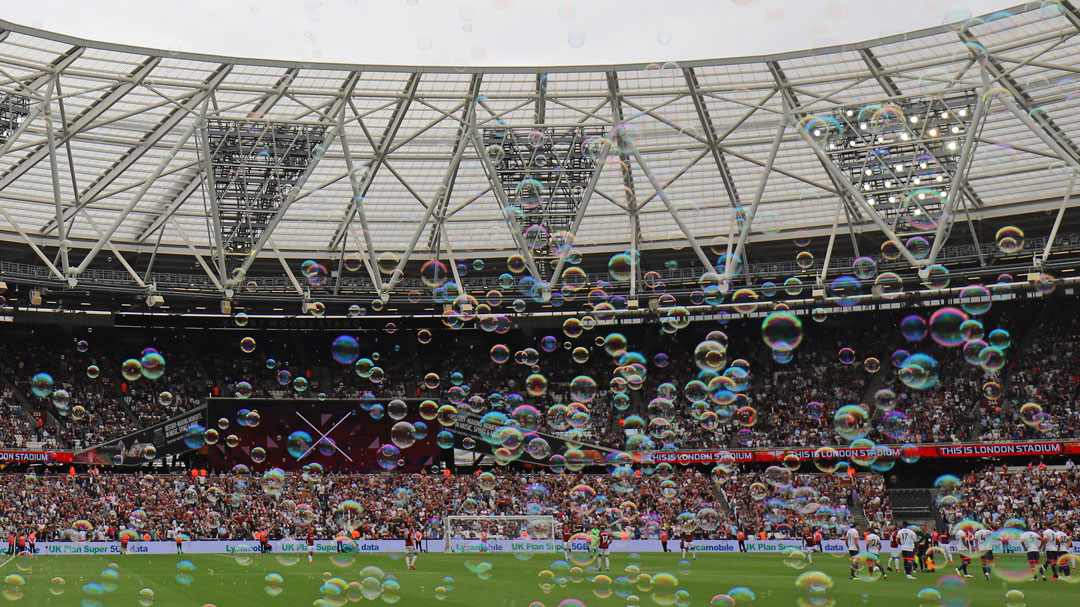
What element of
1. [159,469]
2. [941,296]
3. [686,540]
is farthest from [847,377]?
[159,469]

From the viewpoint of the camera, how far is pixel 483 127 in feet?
148

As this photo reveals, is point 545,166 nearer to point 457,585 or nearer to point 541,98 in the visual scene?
point 541,98

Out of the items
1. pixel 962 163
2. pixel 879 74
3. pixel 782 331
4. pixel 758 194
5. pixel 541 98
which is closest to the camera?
pixel 782 331

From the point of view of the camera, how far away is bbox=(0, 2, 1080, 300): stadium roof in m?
39.3

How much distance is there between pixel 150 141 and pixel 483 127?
46.3 feet

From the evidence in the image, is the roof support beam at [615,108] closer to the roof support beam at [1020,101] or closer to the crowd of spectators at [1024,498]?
the roof support beam at [1020,101]

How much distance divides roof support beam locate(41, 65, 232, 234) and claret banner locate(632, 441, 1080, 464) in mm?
24455

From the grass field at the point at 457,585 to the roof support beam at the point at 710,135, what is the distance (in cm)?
1747

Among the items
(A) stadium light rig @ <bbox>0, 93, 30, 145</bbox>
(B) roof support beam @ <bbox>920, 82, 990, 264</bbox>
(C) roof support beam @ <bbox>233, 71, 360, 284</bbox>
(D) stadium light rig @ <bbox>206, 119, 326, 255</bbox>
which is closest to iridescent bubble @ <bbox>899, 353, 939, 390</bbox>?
(B) roof support beam @ <bbox>920, 82, 990, 264</bbox>

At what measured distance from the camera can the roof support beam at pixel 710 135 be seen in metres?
42.9

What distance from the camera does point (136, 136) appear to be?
152ft

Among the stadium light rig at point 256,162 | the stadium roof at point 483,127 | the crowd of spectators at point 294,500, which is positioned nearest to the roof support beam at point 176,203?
the stadium roof at point 483,127

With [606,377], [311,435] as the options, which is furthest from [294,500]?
[606,377]

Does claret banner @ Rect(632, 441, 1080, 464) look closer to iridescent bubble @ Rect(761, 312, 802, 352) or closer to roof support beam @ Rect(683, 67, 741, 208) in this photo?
roof support beam @ Rect(683, 67, 741, 208)
